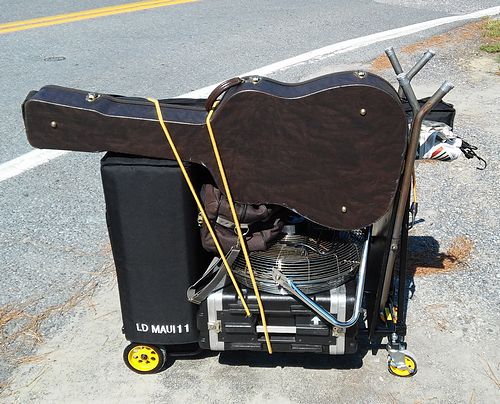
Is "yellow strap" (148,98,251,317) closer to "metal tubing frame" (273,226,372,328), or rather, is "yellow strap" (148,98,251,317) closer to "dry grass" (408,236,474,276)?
"metal tubing frame" (273,226,372,328)

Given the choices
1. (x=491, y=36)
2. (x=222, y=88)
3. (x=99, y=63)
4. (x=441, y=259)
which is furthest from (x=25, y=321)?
(x=491, y=36)

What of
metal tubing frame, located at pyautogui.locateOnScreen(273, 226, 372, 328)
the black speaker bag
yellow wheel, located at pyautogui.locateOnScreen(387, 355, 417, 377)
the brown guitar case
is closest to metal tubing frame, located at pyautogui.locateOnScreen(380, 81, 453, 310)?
the brown guitar case

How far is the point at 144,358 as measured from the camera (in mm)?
3055

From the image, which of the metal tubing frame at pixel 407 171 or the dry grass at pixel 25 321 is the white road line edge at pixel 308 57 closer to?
the dry grass at pixel 25 321

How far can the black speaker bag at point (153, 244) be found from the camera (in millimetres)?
2592

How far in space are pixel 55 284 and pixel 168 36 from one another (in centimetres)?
594

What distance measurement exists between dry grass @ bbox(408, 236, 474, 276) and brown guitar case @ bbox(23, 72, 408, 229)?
1422 millimetres

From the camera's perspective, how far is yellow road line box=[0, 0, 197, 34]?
966cm

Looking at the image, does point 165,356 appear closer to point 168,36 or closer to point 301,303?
point 301,303

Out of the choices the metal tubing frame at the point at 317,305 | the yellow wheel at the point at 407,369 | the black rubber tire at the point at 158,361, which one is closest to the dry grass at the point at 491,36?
the yellow wheel at the point at 407,369

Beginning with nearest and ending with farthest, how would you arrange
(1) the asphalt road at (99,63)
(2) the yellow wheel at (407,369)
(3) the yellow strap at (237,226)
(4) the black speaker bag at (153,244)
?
1. (3) the yellow strap at (237,226)
2. (4) the black speaker bag at (153,244)
3. (2) the yellow wheel at (407,369)
4. (1) the asphalt road at (99,63)

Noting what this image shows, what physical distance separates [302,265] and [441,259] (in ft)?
4.89

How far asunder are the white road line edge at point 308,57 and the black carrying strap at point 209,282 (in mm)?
2717

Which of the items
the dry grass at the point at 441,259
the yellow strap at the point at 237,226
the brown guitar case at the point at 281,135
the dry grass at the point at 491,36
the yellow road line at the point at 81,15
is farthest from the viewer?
the yellow road line at the point at 81,15
